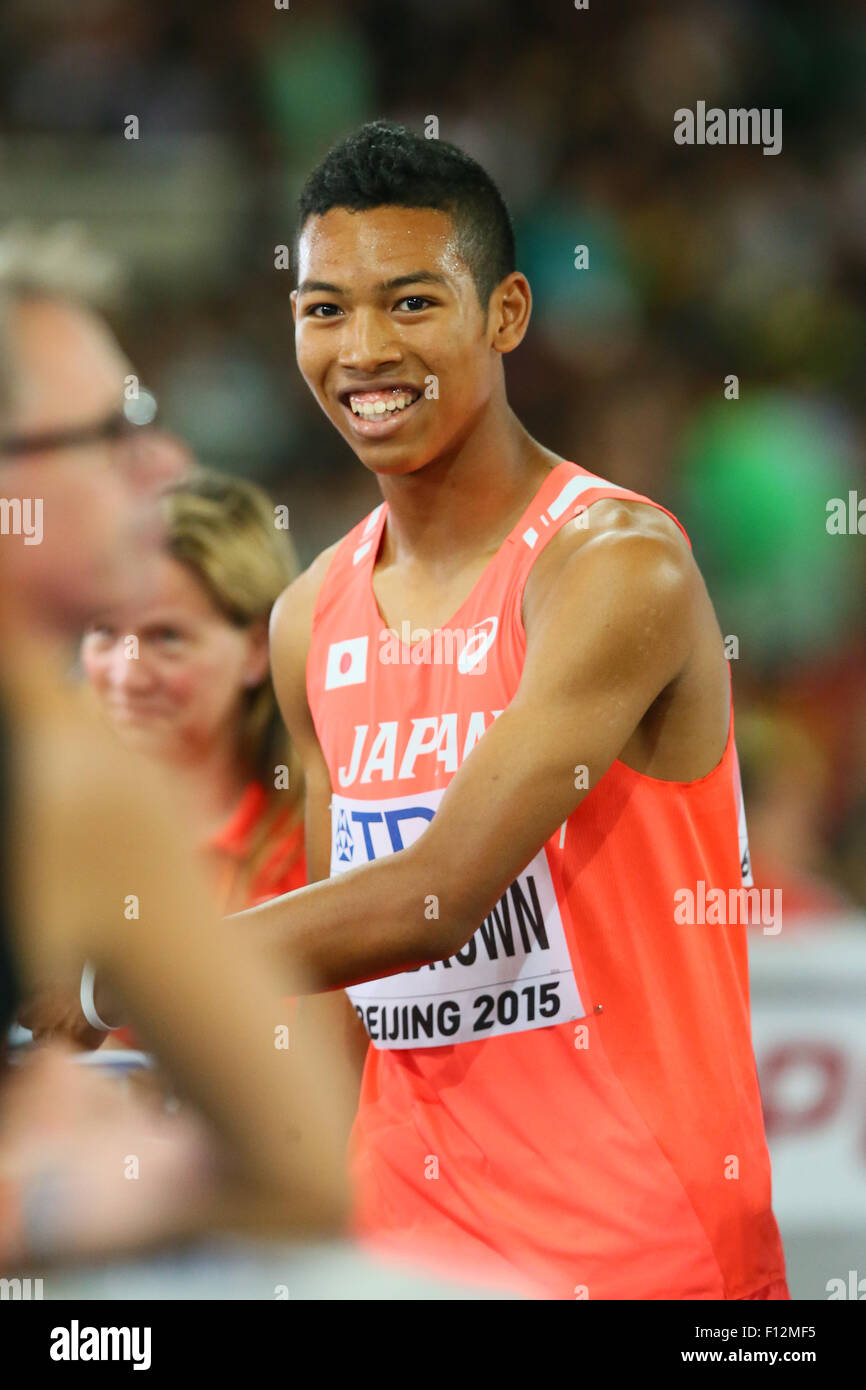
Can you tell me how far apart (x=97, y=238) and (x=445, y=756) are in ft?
12.3

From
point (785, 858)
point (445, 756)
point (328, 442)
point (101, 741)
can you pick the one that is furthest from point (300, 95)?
point (101, 741)

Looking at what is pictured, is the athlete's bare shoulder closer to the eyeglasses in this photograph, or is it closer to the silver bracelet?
the silver bracelet

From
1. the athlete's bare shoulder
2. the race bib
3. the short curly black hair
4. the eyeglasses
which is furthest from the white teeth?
the eyeglasses

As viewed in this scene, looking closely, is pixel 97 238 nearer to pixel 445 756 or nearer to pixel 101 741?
pixel 445 756

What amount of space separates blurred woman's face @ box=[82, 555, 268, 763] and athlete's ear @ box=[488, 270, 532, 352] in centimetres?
122

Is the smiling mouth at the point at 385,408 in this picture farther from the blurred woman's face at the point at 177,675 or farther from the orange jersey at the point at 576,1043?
the blurred woman's face at the point at 177,675

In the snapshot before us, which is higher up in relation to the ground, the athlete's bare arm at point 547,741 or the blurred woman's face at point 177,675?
the blurred woman's face at point 177,675

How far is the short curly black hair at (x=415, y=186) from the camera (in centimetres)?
255

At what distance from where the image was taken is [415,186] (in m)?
2.56

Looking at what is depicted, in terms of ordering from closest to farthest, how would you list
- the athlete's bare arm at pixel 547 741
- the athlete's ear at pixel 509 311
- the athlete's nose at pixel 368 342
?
the athlete's bare arm at pixel 547 741, the athlete's nose at pixel 368 342, the athlete's ear at pixel 509 311

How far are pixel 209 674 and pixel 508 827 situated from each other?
61.7 inches

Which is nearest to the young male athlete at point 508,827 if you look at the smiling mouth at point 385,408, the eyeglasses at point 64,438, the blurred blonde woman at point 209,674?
the smiling mouth at point 385,408

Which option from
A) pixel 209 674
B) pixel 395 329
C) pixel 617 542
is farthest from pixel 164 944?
pixel 209 674

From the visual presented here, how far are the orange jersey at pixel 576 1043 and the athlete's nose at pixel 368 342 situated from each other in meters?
0.36
